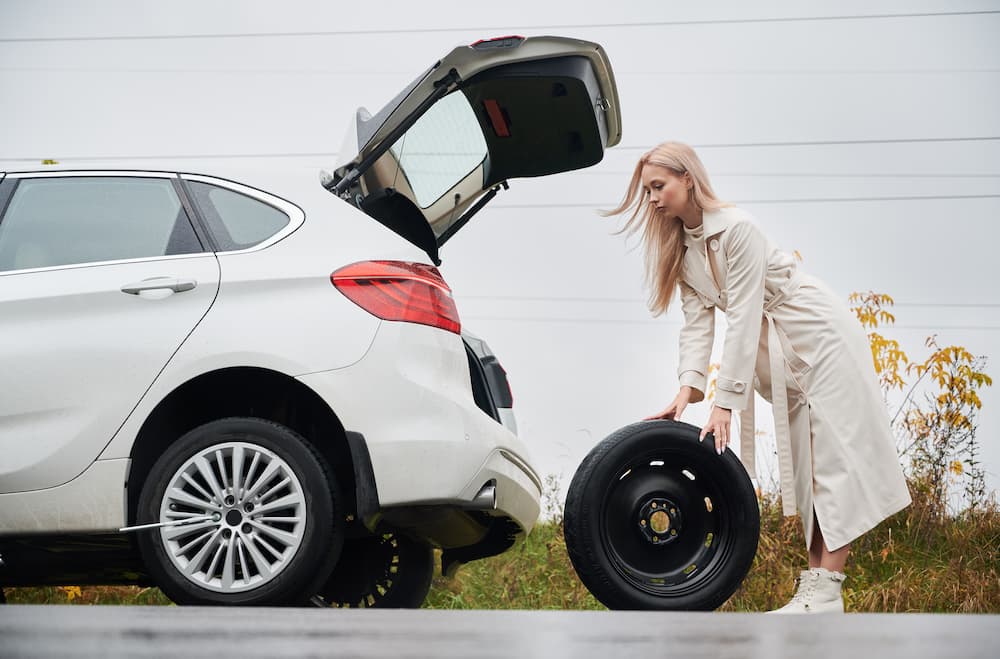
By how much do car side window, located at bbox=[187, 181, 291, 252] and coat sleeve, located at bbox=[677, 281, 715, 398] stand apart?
1.50 meters

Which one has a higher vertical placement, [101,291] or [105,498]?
[101,291]

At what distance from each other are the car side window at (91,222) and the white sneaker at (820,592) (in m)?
2.30

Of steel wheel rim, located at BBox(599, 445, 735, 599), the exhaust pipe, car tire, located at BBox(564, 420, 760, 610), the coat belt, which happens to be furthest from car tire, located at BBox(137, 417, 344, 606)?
the coat belt

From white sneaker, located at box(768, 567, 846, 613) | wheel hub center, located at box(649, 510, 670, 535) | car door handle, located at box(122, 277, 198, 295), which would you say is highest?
car door handle, located at box(122, 277, 198, 295)

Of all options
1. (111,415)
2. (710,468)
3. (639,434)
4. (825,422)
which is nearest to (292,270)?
(111,415)

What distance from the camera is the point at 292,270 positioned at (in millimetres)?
3508

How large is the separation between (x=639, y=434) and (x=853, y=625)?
52.6 inches

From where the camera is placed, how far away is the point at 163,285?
137 inches

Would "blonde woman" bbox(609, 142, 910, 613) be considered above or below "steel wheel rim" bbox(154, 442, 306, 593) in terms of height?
above

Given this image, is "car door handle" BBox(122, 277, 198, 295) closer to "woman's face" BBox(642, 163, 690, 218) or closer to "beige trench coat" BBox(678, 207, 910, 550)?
"woman's face" BBox(642, 163, 690, 218)

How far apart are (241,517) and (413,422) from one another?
60 centimetres

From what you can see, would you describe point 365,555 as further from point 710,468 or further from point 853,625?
point 853,625

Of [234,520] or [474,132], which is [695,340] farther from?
[234,520]

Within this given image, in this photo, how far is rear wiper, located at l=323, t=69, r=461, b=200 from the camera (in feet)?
12.3
